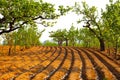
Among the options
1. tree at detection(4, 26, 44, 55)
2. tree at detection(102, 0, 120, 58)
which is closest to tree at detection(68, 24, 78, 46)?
tree at detection(4, 26, 44, 55)

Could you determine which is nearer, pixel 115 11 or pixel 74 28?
pixel 115 11

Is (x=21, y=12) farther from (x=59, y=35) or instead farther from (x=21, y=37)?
(x=59, y=35)

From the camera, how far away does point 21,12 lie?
3197 cm

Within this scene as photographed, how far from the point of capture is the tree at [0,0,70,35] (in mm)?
31280

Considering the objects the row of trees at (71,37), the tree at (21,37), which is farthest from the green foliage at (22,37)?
the row of trees at (71,37)

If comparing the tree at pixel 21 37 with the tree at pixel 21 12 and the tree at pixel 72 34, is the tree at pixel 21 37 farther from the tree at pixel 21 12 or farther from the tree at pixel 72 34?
the tree at pixel 72 34

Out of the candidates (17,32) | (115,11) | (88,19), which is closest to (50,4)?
(115,11)

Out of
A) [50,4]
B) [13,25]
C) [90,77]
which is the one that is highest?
[50,4]

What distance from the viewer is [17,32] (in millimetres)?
56406

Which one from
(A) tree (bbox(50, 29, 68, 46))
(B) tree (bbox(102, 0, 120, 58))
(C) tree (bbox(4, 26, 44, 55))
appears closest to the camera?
(B) tree (bbox(102, 0, 120, 58))

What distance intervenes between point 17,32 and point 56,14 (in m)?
20.9

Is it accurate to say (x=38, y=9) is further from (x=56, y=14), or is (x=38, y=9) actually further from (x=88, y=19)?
(x=88, y=19)

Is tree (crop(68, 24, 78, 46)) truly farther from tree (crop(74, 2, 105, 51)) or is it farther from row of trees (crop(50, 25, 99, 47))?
tree (crop(74, 2, 105, 51))

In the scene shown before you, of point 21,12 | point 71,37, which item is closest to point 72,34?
point 71,37
